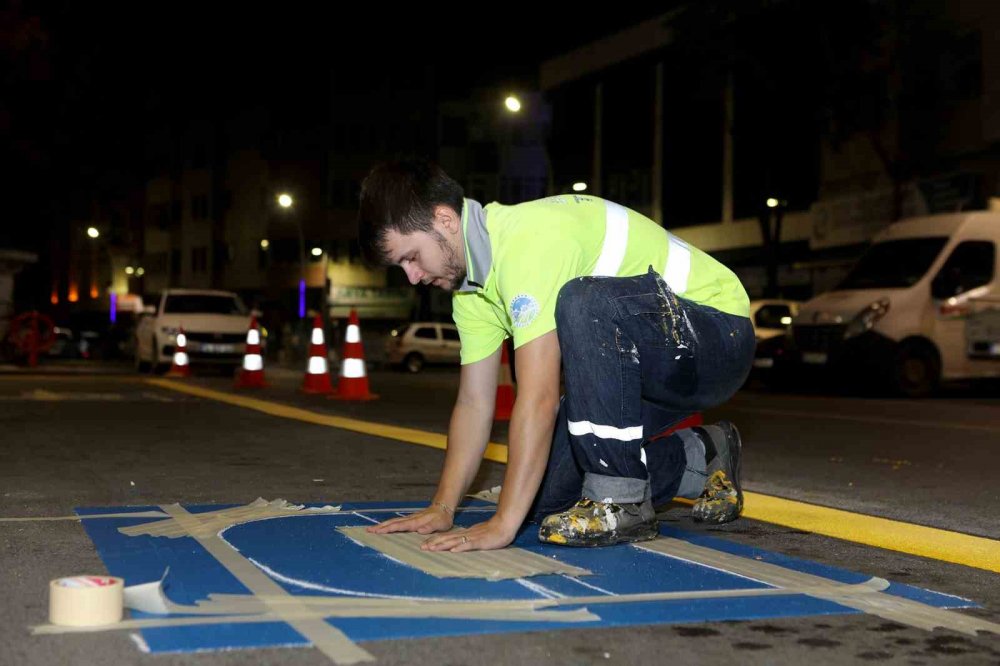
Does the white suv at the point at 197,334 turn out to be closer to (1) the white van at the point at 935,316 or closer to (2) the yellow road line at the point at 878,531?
(1) the white van at the point at 935,316

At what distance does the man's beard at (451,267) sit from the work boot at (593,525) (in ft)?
2.73

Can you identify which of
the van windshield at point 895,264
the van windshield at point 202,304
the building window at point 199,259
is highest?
the building window at point 199,259

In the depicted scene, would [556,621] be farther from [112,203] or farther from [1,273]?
[112,203]

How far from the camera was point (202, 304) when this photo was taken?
88.6 feet

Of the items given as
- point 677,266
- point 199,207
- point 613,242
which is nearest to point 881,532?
point 677,266

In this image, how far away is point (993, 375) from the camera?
18984 mm

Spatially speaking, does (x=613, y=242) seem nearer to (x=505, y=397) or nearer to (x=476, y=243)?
(x=476, y=243)

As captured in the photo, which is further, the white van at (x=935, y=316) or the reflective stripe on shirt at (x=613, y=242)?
the white van at (x=935, y=316)

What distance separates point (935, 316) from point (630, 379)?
1531 cm

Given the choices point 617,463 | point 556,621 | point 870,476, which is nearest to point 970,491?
point 870,476

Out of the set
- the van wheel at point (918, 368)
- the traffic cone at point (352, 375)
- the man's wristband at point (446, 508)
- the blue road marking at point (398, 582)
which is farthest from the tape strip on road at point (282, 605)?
the van wheel at point (918, 368)

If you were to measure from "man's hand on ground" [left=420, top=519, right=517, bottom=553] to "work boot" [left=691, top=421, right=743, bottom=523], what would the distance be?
1.14 m

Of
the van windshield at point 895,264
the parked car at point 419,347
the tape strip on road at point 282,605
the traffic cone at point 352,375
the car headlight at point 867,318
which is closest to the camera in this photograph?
the tape strip on road at point 282,605

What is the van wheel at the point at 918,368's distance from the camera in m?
19.0
